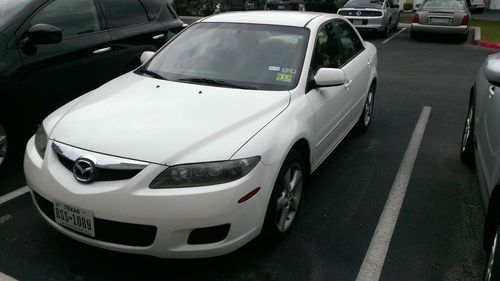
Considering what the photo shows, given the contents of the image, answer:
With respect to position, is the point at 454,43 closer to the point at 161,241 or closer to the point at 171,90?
the point at 171,90

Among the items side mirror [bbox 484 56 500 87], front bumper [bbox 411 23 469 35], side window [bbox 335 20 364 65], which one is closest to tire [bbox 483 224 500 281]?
side mirror [bbox 484 56 500 87]

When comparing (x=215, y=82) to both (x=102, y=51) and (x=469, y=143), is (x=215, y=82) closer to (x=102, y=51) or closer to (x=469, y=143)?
(x=102, y=51)

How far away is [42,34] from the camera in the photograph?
428cm

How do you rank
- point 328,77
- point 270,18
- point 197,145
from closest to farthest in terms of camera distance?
point 197,145, point 328,77, point 270,18

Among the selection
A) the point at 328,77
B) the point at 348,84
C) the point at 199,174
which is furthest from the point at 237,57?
the point at 199,174

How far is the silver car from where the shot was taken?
49.3ft

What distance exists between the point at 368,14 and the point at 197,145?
13.7 meters

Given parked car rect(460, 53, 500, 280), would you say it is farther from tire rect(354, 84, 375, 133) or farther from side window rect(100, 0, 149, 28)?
side window rect(100, 0, 149, 28)

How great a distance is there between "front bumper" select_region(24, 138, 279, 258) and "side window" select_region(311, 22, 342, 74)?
4.91 feet

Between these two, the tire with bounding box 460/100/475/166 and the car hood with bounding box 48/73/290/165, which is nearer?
the car hood with bounding box 48/73/290/165

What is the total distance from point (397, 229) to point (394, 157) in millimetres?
1601

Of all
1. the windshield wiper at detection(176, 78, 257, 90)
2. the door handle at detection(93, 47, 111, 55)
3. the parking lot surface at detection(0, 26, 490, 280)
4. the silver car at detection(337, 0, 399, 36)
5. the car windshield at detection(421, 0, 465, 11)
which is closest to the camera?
the parking lot surface at detection(0, 26, 490, 280)

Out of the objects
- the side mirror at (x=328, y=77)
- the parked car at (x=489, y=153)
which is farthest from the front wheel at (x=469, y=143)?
the side mirror at (x=328, y=77)

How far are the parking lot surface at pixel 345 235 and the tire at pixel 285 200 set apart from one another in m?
0.12
